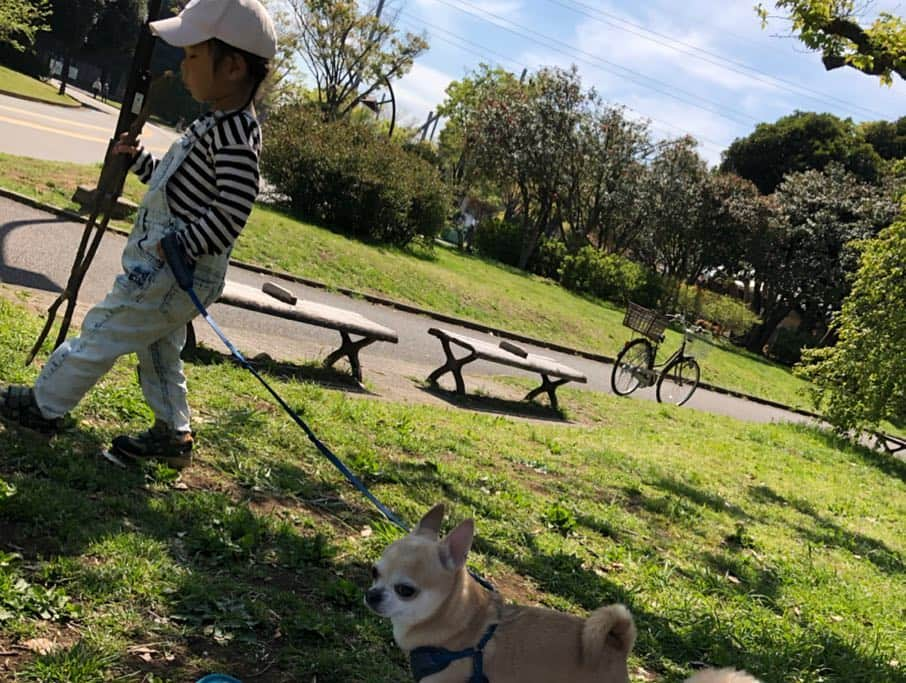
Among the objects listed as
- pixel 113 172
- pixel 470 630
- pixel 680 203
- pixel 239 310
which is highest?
pixel 680 203

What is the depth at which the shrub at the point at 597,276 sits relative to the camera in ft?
99.1

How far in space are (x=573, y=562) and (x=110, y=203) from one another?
3346mm

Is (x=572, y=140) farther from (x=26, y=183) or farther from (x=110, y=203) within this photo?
(x=110, y=203)

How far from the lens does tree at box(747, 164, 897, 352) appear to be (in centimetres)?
3250

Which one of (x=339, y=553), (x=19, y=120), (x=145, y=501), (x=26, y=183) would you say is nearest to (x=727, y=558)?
(x=339, y=553)

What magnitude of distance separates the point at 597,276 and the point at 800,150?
20.5m

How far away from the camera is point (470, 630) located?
2.67 m

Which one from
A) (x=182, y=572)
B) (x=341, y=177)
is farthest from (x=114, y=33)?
(x=182, y=572)

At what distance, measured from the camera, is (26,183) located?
12.0 m

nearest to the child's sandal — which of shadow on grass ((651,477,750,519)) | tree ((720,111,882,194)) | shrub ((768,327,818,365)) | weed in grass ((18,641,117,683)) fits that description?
weed in grass ((18,641,117,683))

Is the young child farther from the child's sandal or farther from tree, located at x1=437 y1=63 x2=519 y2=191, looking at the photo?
tree, located at x1=437 y1=63 x2=519 y2=191

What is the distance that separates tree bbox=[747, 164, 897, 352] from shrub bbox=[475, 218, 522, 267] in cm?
1087

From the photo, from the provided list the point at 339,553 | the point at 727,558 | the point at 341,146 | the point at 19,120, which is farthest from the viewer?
the point at 19,120

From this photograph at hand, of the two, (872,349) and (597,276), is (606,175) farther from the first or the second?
(872,349)
